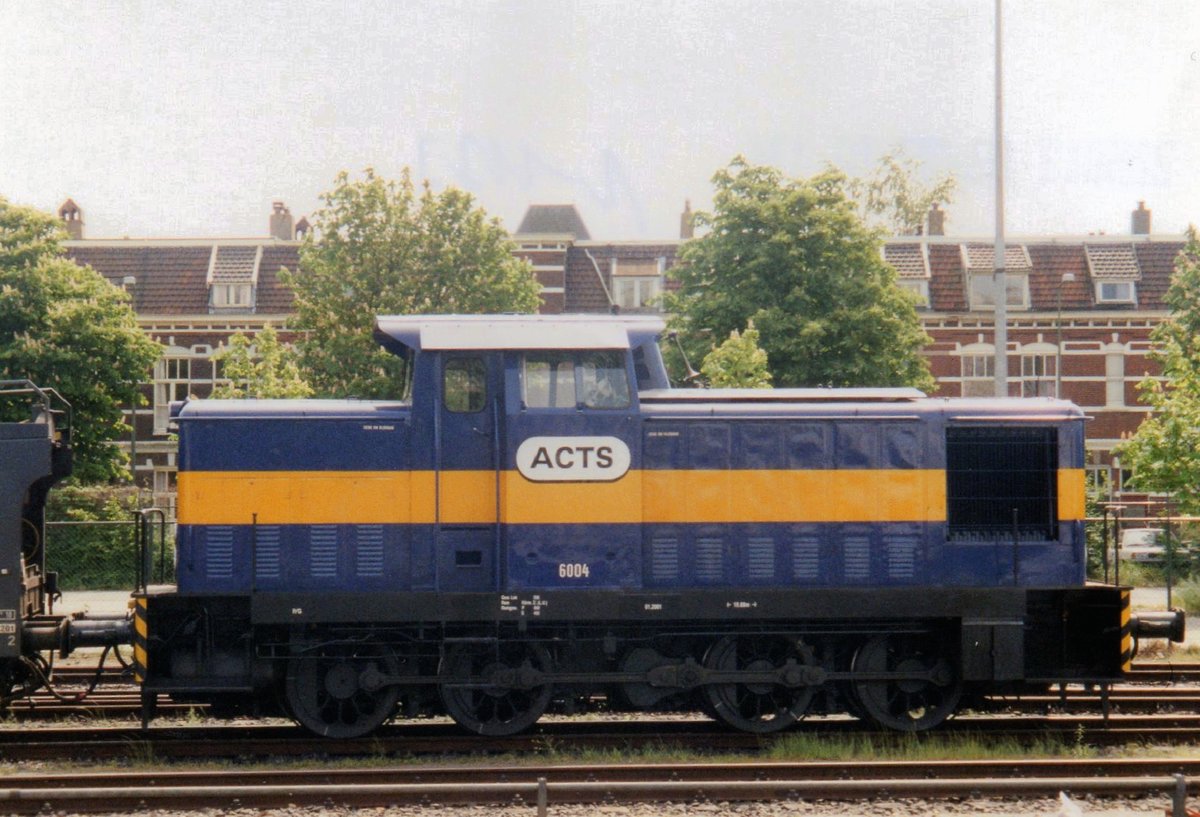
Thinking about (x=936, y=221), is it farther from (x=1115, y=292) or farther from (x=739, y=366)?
(x=739, y=366)

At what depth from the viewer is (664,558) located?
1162 cm

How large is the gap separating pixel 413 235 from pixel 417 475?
2529cm

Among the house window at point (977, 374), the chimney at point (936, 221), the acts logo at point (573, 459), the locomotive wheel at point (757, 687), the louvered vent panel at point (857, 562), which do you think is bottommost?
the locomotive wheel at point (757, 687)

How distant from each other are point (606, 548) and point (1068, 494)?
4.55 meters

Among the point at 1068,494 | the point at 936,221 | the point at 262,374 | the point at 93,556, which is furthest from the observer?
the point at 936,221

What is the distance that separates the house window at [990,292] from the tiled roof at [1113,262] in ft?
7.98

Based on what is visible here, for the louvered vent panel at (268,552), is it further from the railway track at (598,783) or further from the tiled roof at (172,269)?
the tiled roof at (172,269)

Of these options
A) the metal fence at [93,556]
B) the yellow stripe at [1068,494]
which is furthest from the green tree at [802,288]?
the yellow stripe at [1068,494]

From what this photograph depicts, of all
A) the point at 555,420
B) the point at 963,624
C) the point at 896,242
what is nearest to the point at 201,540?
the point at 555,420

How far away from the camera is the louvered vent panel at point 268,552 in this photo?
37.9ft

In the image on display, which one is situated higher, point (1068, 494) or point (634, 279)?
point (634, 279)

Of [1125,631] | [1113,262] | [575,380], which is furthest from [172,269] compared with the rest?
Result: [1125,631]

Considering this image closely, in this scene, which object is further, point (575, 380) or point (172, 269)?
point (172, 269)

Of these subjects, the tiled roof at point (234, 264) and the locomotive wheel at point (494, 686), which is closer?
the locomotive wheel at point (494, 686)
